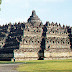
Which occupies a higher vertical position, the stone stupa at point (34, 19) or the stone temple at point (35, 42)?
the stone stupa at point (34, 19)

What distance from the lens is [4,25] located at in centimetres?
8931

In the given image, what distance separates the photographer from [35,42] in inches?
2945

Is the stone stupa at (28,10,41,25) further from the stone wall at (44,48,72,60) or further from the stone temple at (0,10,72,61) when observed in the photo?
the stone wall at (44,48,72,60)

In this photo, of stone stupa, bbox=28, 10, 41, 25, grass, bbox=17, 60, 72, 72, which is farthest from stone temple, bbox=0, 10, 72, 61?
grass, bbox=17, 60, 72, 72

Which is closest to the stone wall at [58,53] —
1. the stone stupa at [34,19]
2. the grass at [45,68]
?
the stone stupa at [34,19]

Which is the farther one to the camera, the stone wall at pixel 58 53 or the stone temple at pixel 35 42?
the stone wall at pixel 58 53

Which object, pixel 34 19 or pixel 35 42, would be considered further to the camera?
pixel 34 19

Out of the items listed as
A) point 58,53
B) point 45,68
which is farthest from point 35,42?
point 45,68

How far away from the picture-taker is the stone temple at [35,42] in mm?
69656

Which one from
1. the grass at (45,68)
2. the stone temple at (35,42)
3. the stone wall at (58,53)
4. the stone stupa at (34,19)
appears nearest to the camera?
the grass at (45,68)

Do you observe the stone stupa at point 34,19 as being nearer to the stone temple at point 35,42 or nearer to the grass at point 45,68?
the stone temple at point 35,42

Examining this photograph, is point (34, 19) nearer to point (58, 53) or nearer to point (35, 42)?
point (35, 42)

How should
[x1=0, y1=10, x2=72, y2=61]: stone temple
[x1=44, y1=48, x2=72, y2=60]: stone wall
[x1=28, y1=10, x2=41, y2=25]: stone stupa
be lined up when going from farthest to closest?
[x1=28, y1=10, x2=41, y2=25]: stone stupa < [x1=44, y1=48, x2=72, y2=60]: stone wall < [x1=0, y1=10, x2=72, y2=61]: stone temple

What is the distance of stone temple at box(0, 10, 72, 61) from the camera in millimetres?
69656
